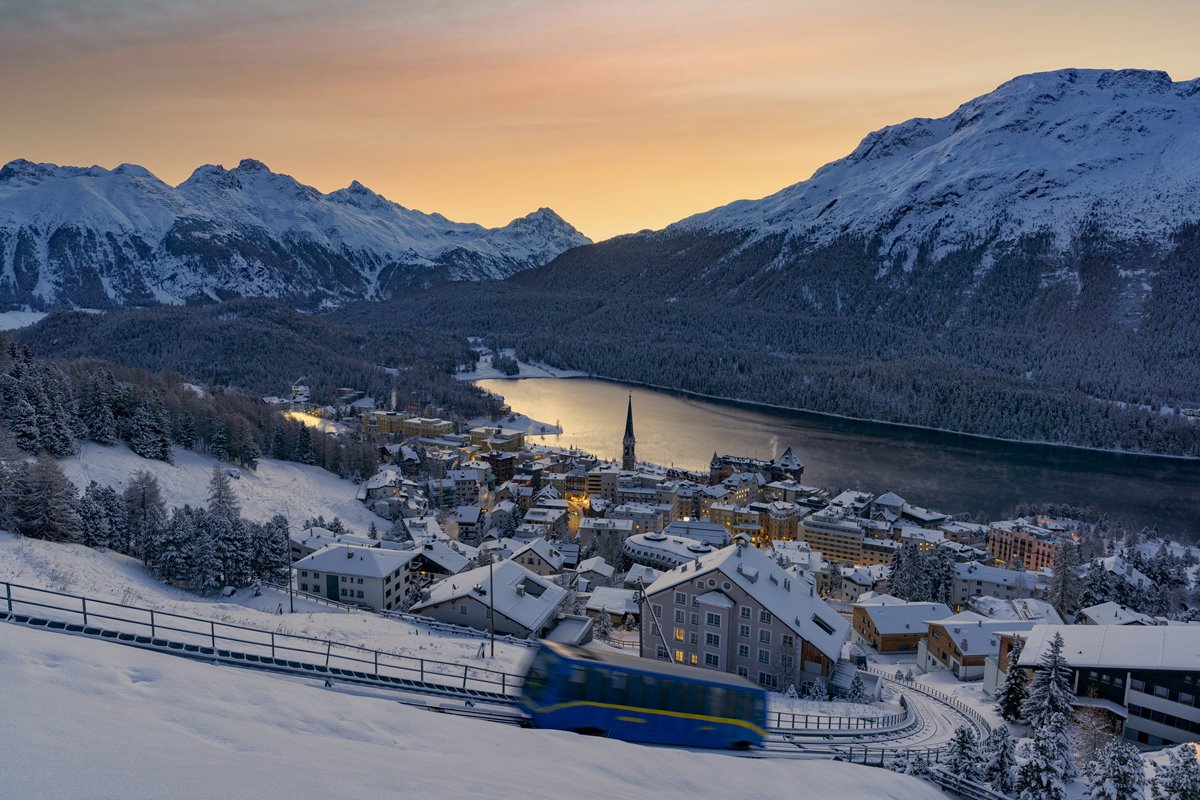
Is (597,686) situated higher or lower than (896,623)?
higher

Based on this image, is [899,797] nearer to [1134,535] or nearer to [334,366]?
[1134,535]

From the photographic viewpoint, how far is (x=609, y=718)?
11203 mm

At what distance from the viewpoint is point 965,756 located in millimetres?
13125

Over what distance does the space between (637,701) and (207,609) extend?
1299 cm

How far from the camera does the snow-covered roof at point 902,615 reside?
113 feet

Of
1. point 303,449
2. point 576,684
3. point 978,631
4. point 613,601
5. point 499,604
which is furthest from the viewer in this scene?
point 303,449

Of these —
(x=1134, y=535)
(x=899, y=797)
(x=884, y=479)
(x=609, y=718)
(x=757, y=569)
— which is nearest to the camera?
(x=899, y=797)

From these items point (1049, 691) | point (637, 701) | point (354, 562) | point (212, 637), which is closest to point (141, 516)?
point (354, 562)

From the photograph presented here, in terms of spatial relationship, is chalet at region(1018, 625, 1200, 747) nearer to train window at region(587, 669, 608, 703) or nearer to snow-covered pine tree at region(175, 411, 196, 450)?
train window at region(587, 669, 608, 703)

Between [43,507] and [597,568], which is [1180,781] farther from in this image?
[597,568]

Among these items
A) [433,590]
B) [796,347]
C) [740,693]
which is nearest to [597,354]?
[796,347]

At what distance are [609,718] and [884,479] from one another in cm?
7523

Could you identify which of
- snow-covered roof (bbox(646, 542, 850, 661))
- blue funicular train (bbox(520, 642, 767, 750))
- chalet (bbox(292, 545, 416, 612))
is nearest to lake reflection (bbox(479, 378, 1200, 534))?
snow-covered roof (bbox(646, 542, 850, 661))

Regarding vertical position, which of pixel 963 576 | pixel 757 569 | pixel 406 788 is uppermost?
pixel 406 788
